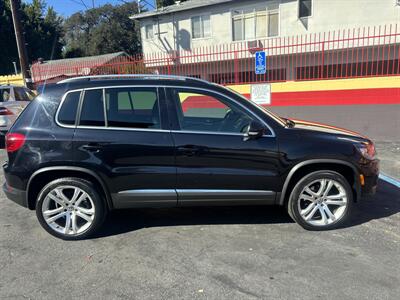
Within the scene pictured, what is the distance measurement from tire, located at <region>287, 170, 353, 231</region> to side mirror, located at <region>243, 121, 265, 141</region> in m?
0.73

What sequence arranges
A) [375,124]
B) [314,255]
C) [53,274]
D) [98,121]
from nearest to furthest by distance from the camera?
[53,274], [314,255], [98,121], [375,124]

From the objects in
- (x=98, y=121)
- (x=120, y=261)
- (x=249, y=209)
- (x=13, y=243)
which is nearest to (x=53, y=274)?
(x=120, y=261)

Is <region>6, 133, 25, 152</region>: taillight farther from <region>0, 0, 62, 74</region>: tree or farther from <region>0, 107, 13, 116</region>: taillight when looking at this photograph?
<region>0, 0, 62, 74</region>: tree

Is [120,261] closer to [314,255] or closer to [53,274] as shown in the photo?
[53,274]

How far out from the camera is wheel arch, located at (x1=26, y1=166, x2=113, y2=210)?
369 cm

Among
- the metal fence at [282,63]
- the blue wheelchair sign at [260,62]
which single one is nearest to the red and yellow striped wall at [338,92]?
the metal fence at [282,63]

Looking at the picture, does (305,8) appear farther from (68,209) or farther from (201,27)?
(68,209)

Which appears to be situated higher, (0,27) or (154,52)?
(0,27)

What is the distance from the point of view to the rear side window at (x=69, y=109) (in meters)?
3.72

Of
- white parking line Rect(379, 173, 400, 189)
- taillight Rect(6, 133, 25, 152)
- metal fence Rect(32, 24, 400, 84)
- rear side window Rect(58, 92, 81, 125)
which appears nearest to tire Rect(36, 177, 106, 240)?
taillight Rect(6, 133, 25, 152)

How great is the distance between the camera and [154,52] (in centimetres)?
2361

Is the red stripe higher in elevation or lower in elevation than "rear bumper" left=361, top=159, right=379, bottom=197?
higher

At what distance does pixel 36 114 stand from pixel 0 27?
126 feet

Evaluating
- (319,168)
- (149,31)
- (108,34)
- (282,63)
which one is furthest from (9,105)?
(108,34)
